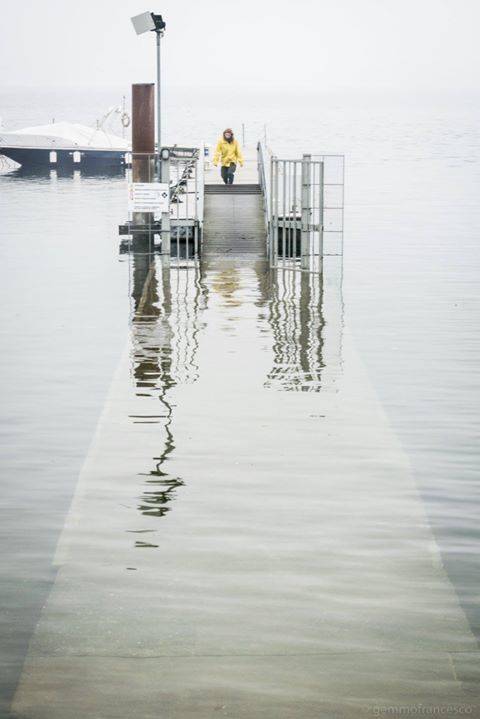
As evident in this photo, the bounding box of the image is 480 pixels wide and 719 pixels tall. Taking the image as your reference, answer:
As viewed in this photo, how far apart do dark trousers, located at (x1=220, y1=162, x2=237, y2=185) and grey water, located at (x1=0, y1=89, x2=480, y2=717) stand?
18.4 feet

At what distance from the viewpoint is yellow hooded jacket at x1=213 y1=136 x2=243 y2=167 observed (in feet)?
90.0

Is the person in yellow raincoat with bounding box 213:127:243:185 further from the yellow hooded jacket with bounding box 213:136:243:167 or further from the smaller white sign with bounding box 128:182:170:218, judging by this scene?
the smaller white sign with bounding box 128:182:170:218

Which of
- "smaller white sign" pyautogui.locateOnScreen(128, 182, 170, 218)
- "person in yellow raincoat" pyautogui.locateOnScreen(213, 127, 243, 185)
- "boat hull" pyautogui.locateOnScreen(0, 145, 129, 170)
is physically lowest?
"boat hull" pyautogui.locateOnScreen(0, 145, 129, 170)

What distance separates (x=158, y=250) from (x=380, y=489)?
57.0 feet

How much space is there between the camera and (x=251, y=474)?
398 inches

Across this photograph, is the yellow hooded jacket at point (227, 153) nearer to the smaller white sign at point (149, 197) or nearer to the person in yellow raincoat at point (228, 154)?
the person in yellow raincoat at point (228, 154)

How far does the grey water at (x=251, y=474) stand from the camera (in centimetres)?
692

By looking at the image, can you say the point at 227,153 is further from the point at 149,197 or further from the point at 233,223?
the point at 149,197

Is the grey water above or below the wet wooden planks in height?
below

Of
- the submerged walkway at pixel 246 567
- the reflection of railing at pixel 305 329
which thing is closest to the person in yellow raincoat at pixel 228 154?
the reflection of railing at pixel 305 329

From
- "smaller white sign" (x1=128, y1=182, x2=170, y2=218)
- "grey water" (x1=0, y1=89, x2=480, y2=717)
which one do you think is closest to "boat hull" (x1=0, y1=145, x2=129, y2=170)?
"smaller white sign" (x1=128, y1=182, x2=170, y2=218)

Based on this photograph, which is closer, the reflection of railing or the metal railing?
the reflection of railing

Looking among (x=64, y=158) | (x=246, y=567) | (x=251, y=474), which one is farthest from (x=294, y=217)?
(x=64, y=158)

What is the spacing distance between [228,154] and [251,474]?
18.1 m
